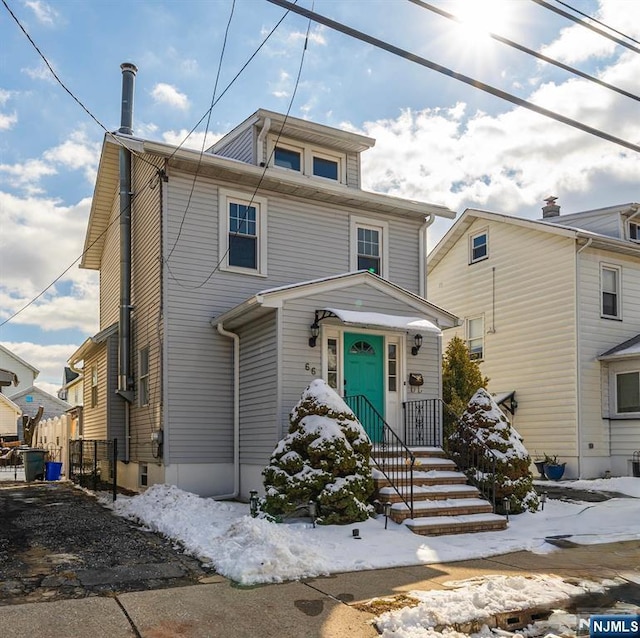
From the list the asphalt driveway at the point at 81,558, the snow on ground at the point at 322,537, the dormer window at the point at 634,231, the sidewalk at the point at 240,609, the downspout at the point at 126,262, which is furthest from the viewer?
the dormer window at the point at 634,231

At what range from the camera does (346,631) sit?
17.6 feet

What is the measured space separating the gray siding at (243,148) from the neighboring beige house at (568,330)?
338 inches

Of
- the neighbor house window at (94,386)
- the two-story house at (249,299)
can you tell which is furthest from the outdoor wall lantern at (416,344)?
the neighbor house window at (94,386)

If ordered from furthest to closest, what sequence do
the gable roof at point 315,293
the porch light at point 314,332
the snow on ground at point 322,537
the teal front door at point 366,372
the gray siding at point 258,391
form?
the teal front door at point 366,372 → the porch light at point 314,332 → the gray siding at point 258,391 → the gable roof at point 315,293 → the snow on ground at point 322,537

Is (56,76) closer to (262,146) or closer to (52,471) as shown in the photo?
(262,146)

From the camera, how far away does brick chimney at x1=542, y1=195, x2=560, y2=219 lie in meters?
22.7

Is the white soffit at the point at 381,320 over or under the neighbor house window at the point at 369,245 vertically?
under

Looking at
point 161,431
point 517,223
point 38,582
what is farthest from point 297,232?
point 38,582

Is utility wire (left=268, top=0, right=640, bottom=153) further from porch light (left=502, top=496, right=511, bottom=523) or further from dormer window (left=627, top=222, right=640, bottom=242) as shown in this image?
dormer window (left=627, top=222, right=640, bottom=242)

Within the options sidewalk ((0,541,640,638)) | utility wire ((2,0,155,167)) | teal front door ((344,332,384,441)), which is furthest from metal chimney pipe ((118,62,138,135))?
sidewalk ((0,541,640,638))

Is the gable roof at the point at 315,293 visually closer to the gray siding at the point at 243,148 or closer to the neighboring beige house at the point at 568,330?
the gray siding at the point at 243,148

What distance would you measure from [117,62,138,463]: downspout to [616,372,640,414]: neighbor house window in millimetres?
12539

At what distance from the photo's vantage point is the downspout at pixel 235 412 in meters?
12.8

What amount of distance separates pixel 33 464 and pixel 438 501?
13331mm
